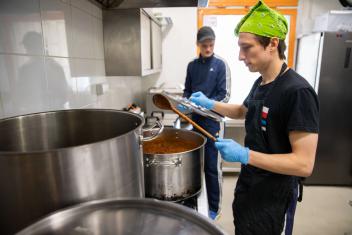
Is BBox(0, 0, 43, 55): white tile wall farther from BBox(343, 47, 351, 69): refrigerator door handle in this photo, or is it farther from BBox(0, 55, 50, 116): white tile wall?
BBox(343, 47, 351, 69): refrigerator door handle

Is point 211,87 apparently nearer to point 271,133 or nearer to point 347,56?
point 271,133

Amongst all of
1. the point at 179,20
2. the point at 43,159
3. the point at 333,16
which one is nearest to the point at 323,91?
the point at 333,16

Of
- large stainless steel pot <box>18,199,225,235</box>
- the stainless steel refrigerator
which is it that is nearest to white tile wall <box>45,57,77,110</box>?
large stainless steel pot <box>18,199,225,235</box>

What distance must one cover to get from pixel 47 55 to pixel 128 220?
2.58ft

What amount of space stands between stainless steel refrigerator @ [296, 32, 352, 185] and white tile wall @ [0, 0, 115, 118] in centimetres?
242

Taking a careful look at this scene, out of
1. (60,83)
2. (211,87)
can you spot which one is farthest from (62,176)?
(211,87)

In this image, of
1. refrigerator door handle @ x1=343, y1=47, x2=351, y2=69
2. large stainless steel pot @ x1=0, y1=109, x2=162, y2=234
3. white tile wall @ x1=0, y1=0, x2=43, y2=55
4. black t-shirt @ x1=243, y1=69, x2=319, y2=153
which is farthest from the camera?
refrigerator door handle @ x1=343, y1=47, x2=351, y2=69

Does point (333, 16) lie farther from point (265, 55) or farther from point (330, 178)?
point (265, 55)

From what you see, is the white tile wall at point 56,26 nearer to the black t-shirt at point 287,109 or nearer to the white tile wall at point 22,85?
the white tile wall at point 22,85

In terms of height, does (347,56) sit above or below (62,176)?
above

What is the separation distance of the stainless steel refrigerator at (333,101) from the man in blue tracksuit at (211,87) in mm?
1260

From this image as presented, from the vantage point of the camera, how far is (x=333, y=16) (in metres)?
2.58

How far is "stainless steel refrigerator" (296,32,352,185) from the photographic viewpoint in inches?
102

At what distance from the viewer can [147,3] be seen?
132cm
